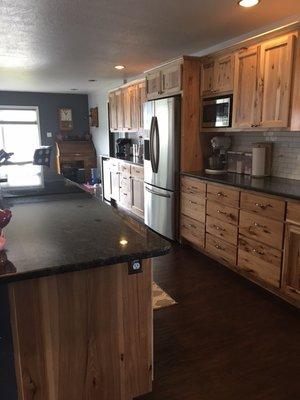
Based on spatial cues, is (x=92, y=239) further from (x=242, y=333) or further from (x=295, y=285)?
(x=295, y=285)

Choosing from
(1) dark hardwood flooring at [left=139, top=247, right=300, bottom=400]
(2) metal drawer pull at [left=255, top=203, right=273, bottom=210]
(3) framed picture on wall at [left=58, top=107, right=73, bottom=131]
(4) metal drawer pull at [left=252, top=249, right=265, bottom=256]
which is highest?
(3) framed picture on wall at [left=58, top=107, right=73, bottom=131]

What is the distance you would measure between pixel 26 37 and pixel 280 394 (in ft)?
13.1

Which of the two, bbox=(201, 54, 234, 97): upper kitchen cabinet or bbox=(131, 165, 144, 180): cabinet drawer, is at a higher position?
bbox=(201, 54, 234, 97): upper kitchen cabinet

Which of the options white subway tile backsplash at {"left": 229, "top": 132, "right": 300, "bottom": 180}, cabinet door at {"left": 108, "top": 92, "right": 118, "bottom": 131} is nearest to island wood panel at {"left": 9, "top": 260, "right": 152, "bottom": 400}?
white subway tile backsplash at {"left": 229, "top": 132, "right": 300, "bottom": 180}

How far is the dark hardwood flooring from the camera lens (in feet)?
5.88

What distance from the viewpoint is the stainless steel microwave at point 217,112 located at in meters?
3.41

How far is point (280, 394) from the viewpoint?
5.71ft

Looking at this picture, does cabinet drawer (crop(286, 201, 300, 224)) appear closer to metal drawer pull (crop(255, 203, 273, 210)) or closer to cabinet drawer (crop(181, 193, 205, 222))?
metal drawer pull (crop(255, 203, 273, 210))

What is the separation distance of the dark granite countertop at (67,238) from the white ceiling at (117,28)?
1.71m

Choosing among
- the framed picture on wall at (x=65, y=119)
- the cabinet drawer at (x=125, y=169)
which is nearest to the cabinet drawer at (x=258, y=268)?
the cabinet drawer at (x=125, y=169)

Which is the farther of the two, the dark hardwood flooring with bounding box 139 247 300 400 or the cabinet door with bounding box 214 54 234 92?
the cabinet door with bounding box 214 54 234 92

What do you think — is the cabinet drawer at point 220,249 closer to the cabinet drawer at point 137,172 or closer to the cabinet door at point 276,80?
the cabinet door at point 276,80

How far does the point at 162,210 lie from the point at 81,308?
114 inches

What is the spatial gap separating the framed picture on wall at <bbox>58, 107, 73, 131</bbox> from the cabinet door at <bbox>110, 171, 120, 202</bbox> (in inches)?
140
